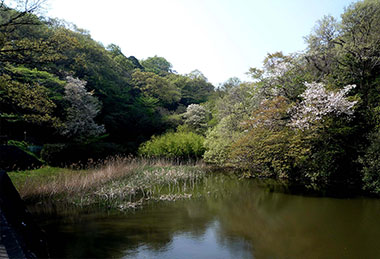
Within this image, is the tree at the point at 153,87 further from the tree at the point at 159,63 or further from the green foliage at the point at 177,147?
the tree at the point at 159,63

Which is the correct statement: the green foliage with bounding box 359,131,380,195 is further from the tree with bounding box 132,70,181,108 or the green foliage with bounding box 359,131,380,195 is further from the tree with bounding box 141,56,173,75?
the tree with bounding box 141,56,173,75

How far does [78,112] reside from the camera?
16062 mm

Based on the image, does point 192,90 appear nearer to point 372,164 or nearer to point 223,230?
point 372,164

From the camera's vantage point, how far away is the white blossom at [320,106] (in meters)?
10.4

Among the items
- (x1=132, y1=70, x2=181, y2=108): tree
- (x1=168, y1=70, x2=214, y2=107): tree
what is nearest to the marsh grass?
(x1=132, y1=70, x2=181, y2=108): tree

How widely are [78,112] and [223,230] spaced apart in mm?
12438

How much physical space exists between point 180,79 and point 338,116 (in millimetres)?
22288

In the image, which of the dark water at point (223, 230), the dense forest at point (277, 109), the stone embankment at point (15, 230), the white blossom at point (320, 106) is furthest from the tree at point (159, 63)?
the stone embankment at point (15, 230)

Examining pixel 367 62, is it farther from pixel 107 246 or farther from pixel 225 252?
pixel 107 246

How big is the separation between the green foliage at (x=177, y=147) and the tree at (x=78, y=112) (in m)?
3.85

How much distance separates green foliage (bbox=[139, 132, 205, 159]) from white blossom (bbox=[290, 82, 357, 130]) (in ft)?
27.4

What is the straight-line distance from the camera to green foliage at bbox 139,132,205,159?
17.8 m

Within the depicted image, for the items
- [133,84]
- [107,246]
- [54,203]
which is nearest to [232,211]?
[107,246]

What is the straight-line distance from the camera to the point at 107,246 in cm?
557
